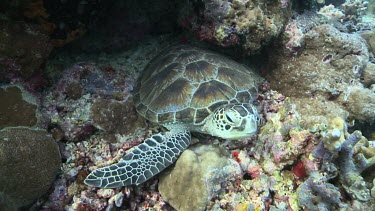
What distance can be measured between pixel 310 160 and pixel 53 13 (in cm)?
346

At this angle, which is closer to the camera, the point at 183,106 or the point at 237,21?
the point at 183,106

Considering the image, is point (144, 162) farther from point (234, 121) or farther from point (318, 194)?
point (318, 194)

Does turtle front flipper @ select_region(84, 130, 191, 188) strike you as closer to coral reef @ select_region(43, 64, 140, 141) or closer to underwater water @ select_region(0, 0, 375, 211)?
underwater water @ select_region(0, 0, 375, 211)

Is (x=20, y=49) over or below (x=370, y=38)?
over

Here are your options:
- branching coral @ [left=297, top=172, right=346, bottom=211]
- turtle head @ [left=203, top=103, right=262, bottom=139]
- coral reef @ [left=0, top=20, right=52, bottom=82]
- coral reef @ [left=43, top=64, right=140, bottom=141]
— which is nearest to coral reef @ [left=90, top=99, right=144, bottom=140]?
coral reef @ [left=43, top=64, right=140, bottom=141]

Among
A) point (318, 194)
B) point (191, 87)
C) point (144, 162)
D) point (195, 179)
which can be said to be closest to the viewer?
point (318, 194)

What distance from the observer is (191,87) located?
3586mm

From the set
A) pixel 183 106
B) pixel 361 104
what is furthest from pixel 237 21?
pixel 361 104

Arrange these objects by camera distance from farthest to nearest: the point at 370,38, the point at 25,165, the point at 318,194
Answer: the point at 370,38, the point at 25,165, the point at 318,194

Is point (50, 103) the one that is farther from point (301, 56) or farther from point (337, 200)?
point (301, 56)

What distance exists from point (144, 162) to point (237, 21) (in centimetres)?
227

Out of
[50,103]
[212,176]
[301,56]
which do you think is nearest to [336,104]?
[301,56]

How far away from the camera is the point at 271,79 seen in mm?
4359

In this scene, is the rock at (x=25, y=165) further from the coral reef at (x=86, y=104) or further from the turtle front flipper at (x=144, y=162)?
the turtle front flipper at (x=144, y=162)
